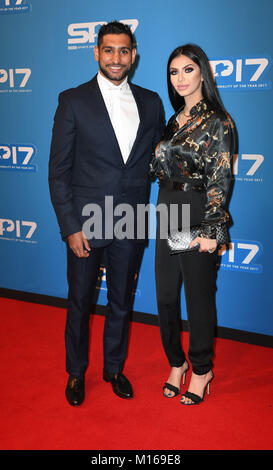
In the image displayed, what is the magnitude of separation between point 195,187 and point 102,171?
458mm

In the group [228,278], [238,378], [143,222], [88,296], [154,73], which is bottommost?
[238,378]

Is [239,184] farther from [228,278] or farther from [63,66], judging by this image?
[63,66]

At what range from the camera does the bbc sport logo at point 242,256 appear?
2975 mm

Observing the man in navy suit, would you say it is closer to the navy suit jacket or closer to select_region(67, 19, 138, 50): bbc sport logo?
the navy suit jacket

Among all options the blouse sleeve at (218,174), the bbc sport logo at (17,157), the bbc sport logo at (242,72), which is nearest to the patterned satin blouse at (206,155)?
the blouse sleeve at (218,174)

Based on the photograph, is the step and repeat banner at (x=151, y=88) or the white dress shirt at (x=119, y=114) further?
the step and repeat banner at (x=151, y=88)

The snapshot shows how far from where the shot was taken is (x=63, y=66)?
324 centimetres

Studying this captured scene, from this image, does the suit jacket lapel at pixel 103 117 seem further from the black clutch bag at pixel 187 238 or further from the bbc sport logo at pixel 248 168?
the bbc sport logo at pixel 248 168

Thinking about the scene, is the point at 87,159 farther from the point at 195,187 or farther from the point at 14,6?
the point at 14,6

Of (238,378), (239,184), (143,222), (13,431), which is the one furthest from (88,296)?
(239,184)

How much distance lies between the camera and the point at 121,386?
2.43 meters

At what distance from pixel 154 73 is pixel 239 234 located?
1247 millimetres

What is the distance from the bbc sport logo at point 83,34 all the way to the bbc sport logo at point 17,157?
84 cm

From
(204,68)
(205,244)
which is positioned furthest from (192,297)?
(204,68)
